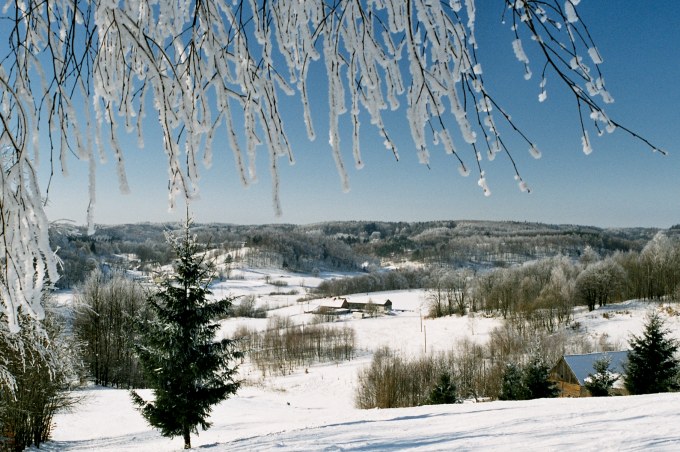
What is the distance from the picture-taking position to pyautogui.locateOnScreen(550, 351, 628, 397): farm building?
53.8ft

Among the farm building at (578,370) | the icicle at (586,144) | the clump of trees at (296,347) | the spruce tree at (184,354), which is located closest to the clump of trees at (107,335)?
the clump of trees at (296,347)

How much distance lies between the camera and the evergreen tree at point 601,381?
14695 millimetres

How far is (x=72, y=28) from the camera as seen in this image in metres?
1.05

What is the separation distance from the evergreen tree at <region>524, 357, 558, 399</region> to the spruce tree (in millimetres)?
11102

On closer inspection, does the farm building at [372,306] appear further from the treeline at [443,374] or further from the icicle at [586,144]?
the icicle at [586,144]

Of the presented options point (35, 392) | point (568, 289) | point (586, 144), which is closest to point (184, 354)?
point (35, 392)

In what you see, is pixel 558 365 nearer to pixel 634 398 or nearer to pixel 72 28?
pixel 634 398

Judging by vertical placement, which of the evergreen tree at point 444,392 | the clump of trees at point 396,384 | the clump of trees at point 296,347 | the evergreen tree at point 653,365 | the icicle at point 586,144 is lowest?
the clump of trees at point 296,347

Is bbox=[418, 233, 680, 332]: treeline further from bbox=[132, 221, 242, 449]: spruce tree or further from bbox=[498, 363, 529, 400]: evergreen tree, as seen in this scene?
bbox=[132, 221, 242, 449]: spruce tree

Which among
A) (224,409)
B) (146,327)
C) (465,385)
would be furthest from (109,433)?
(465,385)

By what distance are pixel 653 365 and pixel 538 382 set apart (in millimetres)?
3643

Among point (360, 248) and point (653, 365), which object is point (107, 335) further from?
point (360, 248)

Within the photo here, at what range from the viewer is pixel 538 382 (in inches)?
595

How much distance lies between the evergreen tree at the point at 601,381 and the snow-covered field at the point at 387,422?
7.35m
